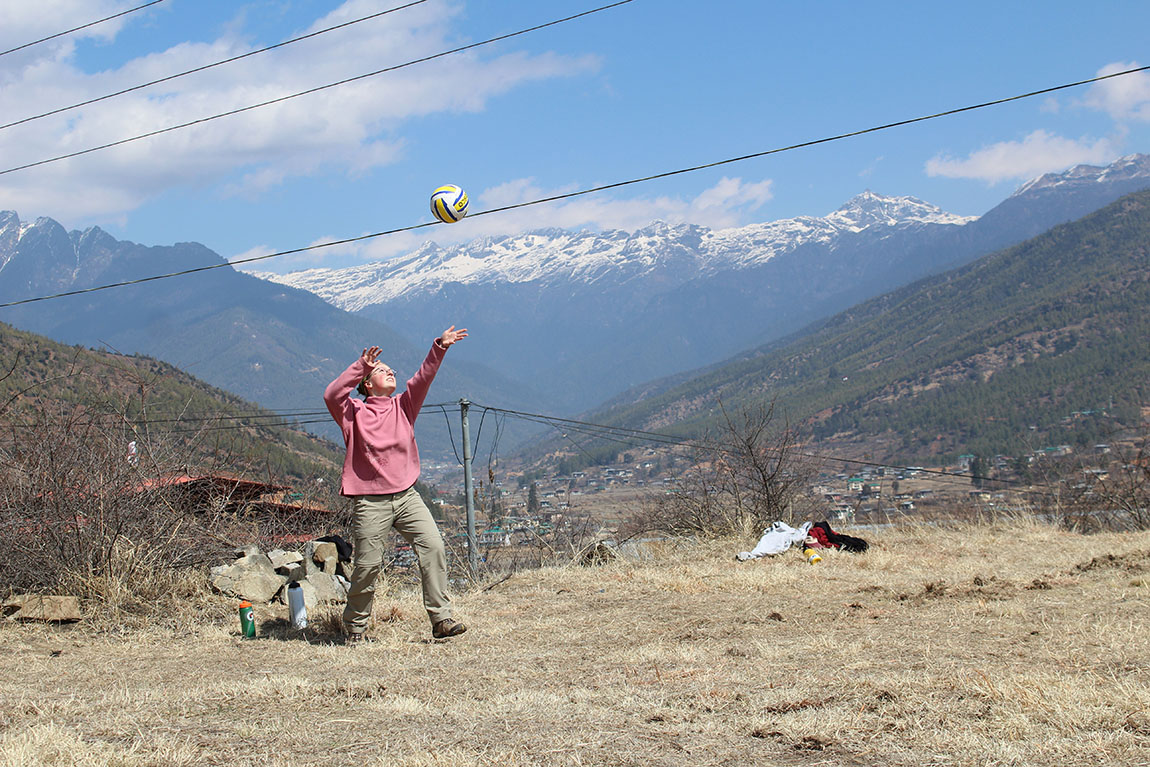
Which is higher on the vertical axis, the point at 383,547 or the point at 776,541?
the point at 383,547

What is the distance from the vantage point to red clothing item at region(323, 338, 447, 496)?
23.1 ft

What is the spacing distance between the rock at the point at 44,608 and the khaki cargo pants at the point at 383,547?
7.89ft

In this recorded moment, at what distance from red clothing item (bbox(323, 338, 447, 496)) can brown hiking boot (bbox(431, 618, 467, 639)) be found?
1.04 metres

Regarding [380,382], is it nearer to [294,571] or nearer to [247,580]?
[247,580]

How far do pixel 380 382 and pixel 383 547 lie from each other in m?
1.23

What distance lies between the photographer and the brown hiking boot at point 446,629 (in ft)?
23.5

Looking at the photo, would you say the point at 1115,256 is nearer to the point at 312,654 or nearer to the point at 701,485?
the point at 701,485

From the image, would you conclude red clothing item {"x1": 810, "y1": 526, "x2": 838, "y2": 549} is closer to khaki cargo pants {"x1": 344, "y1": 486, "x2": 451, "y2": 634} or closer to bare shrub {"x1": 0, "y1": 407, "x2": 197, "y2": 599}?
khaki cargo pants {"x1": 344, "y1": 486, "x2": 451, "y2": 634}

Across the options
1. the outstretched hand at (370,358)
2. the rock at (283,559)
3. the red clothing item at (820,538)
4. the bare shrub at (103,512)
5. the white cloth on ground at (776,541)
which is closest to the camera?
the outstretched hand at (370,358)

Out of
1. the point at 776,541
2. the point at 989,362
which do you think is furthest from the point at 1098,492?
the point at 989,362

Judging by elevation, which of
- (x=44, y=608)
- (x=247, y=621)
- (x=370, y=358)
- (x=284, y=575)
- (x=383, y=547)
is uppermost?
(x=370, y=358)

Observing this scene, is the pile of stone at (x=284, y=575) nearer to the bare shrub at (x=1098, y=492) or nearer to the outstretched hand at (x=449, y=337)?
the outstretched hand at (x=449, y=337)

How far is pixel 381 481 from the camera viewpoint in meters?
7.05

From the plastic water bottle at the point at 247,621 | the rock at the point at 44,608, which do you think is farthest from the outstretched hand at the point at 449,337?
the rock at the point at 44,608
